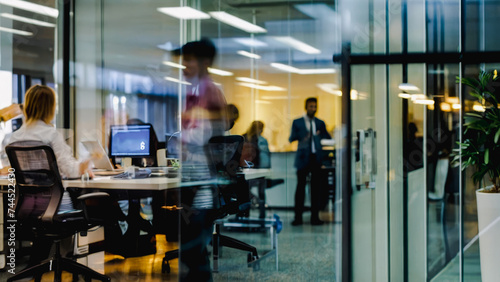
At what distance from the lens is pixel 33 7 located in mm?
6801

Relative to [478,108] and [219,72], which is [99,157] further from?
[478,108]

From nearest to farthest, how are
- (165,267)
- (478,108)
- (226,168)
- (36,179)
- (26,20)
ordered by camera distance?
(478,108) → (226,168) → (36,179) → (165,267) → (26,20)

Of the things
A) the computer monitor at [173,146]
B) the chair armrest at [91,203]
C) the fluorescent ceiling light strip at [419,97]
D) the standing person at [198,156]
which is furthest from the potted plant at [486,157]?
the chair armrest at [91,203]

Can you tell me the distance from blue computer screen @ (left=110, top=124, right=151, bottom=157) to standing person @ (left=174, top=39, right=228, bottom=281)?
4.56 ft

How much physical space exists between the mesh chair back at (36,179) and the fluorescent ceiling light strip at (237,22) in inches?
56.1

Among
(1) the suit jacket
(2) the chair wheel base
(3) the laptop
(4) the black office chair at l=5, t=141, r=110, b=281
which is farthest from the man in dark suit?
(3) the laptop

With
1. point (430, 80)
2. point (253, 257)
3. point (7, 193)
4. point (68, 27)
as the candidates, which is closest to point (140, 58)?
point (68, 27)

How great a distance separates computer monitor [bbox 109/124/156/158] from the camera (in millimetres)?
4664

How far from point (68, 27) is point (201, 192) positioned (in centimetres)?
486

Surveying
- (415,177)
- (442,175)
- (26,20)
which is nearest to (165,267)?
(415,177)

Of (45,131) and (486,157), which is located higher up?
(45,131)

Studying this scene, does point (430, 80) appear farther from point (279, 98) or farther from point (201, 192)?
point (201, 192)

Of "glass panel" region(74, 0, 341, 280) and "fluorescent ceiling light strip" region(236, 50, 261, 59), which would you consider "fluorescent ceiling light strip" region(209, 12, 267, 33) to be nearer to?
"glass panel" region(74, 0, 341, 280)

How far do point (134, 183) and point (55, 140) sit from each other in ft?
2.09
